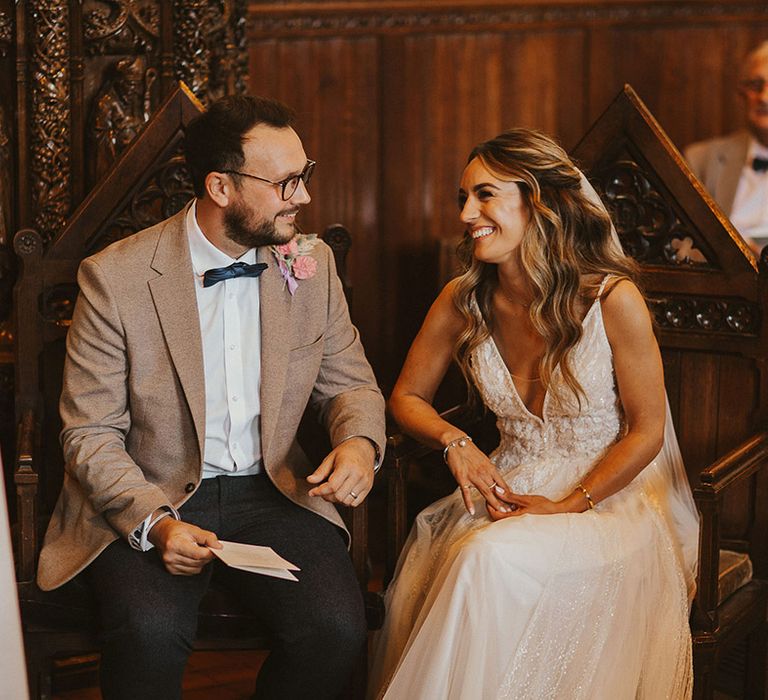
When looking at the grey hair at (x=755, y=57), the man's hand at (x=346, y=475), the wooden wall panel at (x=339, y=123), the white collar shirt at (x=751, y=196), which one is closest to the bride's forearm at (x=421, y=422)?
the man's hand at (x=346, y=475)

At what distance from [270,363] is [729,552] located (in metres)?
1.35

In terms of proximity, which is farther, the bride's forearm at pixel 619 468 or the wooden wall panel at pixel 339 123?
the wooden wall panel at pixel 339 123

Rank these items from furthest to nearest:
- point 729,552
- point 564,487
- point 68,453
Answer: point 729,552, point 564,487, point 68,453

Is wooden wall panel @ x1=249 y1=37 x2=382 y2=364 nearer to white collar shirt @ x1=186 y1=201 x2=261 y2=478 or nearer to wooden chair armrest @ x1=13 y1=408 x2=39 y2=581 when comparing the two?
white collar shirt @ x1=186 y1=201 x2=261 y2=478

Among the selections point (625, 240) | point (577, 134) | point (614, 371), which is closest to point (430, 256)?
point (577, 134)

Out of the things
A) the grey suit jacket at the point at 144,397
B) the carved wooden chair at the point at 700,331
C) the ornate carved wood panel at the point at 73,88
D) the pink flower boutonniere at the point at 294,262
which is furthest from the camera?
the ornate carved wood panel at the point at 73,88

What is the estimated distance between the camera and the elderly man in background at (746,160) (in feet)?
15.3

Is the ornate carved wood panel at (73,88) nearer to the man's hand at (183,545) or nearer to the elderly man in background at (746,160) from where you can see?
the man's hand at (183,545)

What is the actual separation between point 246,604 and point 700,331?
1.44m

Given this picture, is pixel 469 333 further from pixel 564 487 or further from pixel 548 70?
pixel 548 70

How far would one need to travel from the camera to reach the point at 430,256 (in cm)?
531

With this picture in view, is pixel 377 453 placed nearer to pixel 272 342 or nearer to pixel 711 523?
pixel 272 342

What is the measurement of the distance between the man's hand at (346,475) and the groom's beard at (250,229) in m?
0.53

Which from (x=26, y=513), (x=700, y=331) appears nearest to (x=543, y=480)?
(x=700, y=331)
